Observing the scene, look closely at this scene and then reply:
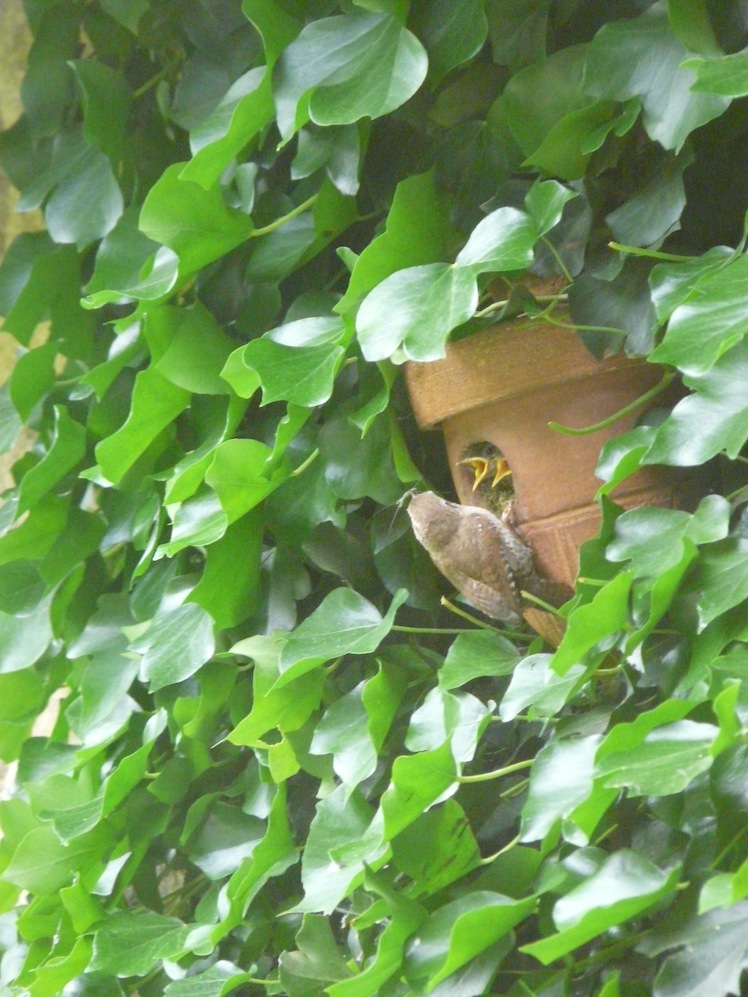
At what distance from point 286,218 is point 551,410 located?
0.33 metres

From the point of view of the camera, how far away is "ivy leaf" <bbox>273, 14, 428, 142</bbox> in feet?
2.81

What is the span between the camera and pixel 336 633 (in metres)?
0.90

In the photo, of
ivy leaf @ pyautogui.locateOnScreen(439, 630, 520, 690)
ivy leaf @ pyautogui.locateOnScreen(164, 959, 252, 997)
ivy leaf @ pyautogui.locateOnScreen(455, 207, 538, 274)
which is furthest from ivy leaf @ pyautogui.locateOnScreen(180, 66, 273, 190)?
ivy leaf @ pyautogui.locateOnScreen(164, 959, 252, 997)

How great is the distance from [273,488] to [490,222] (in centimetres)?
30

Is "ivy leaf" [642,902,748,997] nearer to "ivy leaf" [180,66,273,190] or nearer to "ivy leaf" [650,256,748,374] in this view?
"ivy leaf" [650,256,748,374]

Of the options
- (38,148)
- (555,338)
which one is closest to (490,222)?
(555,338)

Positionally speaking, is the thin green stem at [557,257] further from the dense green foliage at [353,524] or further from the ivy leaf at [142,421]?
the ivy leaf at [142,421]

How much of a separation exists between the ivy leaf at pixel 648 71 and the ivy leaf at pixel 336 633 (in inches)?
16.7

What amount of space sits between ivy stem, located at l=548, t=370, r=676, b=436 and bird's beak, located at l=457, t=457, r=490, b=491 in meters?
0.12

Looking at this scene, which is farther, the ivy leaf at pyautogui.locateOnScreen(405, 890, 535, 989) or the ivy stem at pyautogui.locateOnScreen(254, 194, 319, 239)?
the ivy stem at pyautogui.locateOnScreen(254, 194, 319, 239)

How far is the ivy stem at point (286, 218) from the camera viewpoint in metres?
0.99

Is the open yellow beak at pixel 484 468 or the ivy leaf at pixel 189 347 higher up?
the ivy leaf at pixel 189 347

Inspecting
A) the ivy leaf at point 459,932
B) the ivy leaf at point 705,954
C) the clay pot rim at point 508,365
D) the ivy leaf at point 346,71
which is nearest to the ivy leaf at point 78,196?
the ivy leaf at point 346,71

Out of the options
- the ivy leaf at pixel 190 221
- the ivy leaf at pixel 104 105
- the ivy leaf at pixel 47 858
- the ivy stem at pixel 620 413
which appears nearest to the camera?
the ivy stem at pixel 620 413
